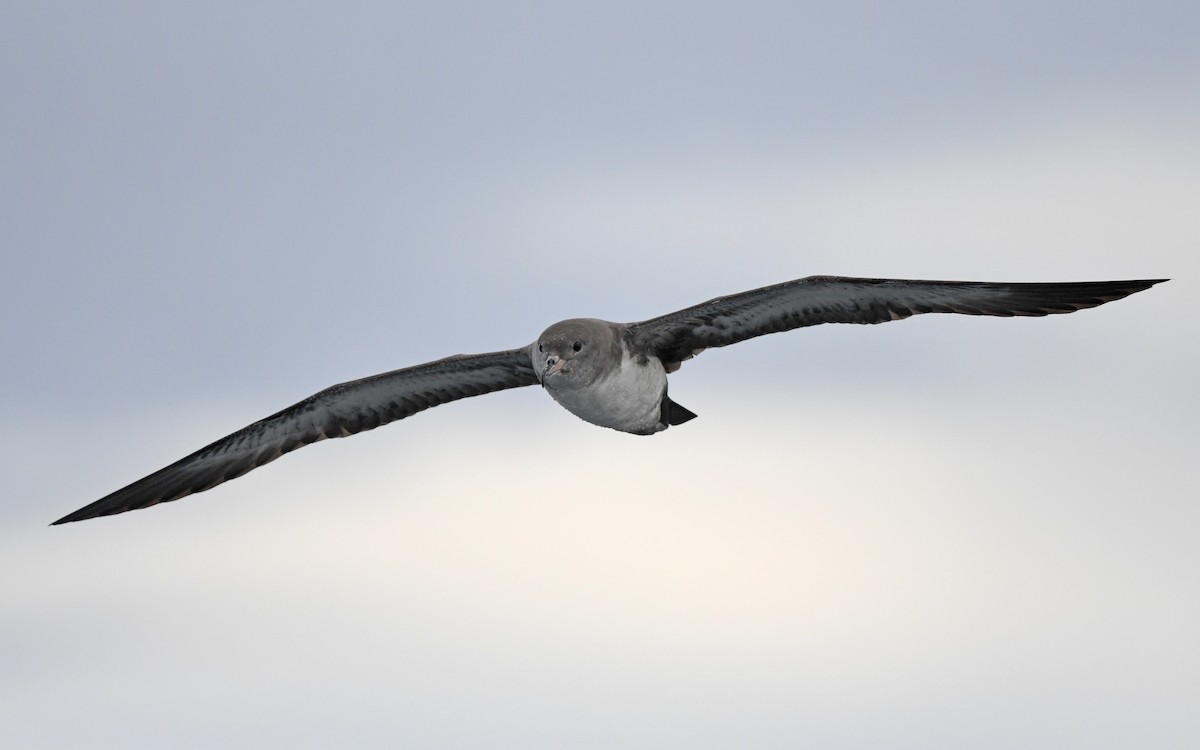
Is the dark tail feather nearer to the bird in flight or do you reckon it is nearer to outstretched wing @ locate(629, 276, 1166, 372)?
the bird in flight

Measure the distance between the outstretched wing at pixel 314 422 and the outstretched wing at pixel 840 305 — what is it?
2.24m

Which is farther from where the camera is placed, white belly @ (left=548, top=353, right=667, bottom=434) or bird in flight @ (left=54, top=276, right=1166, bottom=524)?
white belly @ (left=548, top=353, right=667, bottom=434)

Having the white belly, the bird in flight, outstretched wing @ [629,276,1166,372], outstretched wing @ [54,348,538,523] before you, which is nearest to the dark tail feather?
the bird in flight

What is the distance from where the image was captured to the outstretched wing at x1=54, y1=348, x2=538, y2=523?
18109 millimetres

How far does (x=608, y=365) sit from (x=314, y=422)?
14.9ft

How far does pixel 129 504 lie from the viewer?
1841 centimetres

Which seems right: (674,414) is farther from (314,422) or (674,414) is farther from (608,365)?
(314,422)

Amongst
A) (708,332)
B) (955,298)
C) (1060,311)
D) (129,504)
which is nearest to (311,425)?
(129,504)

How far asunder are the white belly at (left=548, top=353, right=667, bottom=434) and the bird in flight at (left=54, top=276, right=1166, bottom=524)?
0.02 m

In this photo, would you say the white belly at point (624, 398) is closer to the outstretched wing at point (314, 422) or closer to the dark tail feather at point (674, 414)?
the dark tail feather at point (674, 414)

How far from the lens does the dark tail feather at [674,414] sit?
17.6 metres

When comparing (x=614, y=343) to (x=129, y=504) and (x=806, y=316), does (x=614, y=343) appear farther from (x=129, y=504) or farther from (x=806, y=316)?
(x=129, y=504)

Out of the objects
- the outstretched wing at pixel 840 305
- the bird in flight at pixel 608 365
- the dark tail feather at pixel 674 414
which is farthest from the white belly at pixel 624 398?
the outstretched wing at pixel 840 305

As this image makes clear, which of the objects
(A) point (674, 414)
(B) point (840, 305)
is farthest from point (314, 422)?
(B) point (840, 305)
